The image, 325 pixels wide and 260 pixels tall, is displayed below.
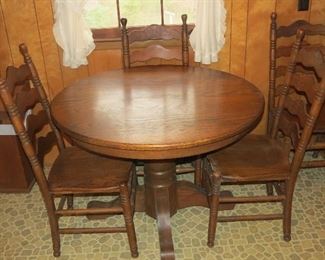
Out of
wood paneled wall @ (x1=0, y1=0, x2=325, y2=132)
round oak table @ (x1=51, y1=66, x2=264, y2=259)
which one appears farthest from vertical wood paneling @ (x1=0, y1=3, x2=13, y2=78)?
round oak table @ (x1=51, y1=66, x2=264, y2=259)

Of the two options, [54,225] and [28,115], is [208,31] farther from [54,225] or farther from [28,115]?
[54,225]

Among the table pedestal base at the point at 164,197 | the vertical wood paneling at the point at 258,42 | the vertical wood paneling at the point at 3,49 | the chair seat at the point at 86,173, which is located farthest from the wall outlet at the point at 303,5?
the vertical wood paneling at the point at 3,49

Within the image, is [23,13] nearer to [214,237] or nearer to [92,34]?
[92,34]

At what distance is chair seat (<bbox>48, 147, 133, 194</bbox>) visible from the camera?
1.79 meters

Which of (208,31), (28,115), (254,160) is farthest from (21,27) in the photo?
(254,160)

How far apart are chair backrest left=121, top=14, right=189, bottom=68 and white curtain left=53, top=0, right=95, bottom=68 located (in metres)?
0.25

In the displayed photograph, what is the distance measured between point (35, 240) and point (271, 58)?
1783 millimetres

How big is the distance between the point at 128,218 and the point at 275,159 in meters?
0.82

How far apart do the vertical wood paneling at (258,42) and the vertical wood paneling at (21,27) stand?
140cm

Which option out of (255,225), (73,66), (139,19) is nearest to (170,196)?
(255,225)

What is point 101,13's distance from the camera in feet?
8.38

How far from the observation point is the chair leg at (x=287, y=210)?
74.9 inches

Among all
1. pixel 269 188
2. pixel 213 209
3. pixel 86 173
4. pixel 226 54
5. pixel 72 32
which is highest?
pixel 72 32

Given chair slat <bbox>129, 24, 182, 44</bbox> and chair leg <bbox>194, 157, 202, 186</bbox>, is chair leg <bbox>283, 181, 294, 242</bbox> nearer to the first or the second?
chair leg <bbox>194, 157, 202, 186</bbox>
